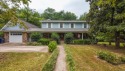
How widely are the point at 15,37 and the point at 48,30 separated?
6596mm

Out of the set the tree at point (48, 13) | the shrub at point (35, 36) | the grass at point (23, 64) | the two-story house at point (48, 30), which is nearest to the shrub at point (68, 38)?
the two-story house at point (48, 30)

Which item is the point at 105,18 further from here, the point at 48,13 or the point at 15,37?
the point at 48,13

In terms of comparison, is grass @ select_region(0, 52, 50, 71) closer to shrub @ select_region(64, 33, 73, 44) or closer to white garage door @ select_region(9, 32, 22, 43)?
shrub @ select_region(64, 33, 73, 44)

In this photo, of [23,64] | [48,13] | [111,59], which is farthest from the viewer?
[48,13]

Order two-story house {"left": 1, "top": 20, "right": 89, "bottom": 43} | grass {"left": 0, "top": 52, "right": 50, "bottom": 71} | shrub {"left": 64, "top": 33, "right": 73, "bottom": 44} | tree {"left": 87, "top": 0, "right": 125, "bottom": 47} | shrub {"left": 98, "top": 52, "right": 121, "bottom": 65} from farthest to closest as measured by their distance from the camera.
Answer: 1. two-story house {"left": 1, "top": 20, "right": 89, "bottom": 43}
2. shrub {"left": 64, "top": 33, "right": 73, "bottom": 44}
3. tree {"left": 87, "top": 0, "right": 125, "bottom": 47}
4. shrub {"left": 98, "top": 52, "right": 121, "bottom": 65}
5. grass {"left": 0, "top": 52, "right": 50, "bottom": 71}

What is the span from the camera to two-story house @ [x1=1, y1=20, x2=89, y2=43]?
3928 cm

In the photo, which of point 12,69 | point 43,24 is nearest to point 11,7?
point 12,69

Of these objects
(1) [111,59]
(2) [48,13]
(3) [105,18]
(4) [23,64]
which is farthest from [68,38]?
(2) [48,13]

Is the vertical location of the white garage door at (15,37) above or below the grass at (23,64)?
above

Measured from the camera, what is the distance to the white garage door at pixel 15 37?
3953 centimetres

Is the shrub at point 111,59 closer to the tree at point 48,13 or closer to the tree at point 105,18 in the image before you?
the tree at point 105,18

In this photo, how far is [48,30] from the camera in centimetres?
3966

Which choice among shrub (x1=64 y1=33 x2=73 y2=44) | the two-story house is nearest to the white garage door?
the two-story house

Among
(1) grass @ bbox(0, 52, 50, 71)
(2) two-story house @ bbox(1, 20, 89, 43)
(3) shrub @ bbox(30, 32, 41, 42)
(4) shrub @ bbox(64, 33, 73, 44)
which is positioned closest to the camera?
(1) grass @ bbox(0, 52, 50, 71)
